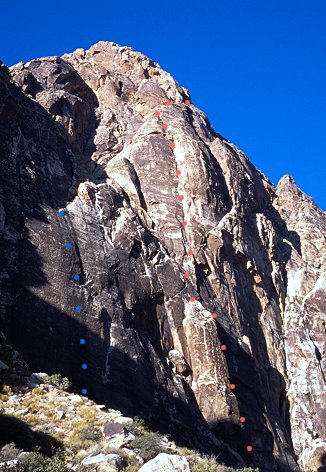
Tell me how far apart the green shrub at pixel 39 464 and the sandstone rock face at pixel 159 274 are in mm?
12374

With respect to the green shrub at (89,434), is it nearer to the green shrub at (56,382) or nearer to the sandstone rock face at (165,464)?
the sandstone rock face at (165,464)

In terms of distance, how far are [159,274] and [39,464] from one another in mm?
24932

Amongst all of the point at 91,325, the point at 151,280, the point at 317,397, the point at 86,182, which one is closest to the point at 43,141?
the point at 86,182

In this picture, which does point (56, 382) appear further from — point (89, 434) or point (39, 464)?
point (39, 464)

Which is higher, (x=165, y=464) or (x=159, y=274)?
(x=159, y=274)

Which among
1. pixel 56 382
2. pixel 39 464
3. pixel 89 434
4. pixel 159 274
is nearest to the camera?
pixel 39 464

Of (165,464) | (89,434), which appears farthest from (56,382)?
(165,464)

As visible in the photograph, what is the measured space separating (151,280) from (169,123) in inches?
814

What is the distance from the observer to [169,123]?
54.4 metres

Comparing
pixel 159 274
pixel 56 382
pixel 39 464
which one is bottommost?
pixel 39 464

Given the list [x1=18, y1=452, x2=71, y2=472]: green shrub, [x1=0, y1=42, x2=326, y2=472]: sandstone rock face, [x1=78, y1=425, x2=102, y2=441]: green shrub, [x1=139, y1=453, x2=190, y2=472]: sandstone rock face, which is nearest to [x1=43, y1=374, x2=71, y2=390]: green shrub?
[x1=78, y1=425, x2=102, y2=441]: green shrub

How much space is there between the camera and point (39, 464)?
15.6 meters

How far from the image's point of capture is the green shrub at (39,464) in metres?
15.3

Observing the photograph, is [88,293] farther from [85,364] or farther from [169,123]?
[169,123]
